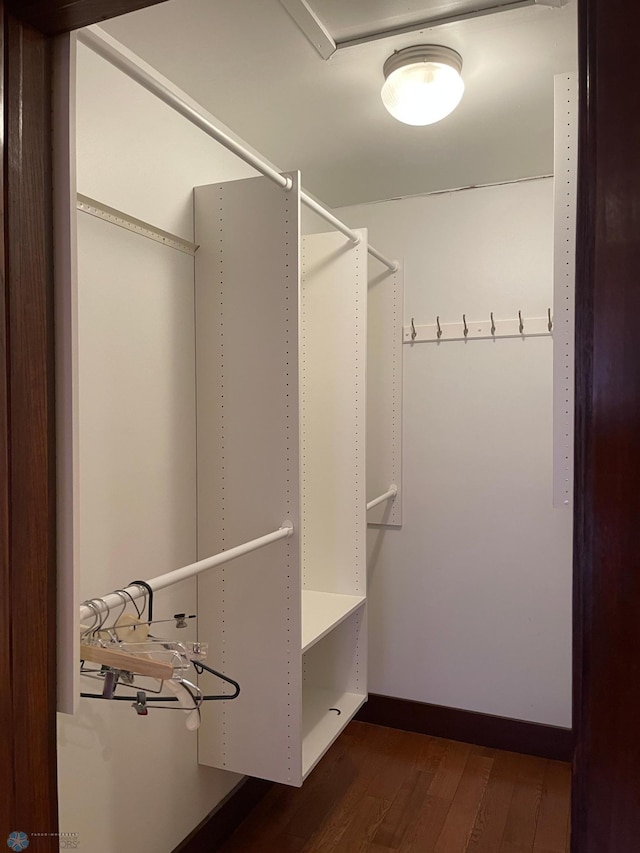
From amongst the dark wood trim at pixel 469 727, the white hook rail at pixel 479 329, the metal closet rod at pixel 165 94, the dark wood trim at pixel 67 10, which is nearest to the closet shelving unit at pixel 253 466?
the metal closet rod at pixel 165 94

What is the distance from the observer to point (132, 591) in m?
1.27

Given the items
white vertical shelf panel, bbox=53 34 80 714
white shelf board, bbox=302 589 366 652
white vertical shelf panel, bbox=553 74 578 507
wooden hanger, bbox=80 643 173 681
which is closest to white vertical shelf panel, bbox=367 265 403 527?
white shelf board, bbox=302 589 366 652

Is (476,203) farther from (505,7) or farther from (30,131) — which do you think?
(30,131)

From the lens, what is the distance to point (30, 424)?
91 cm

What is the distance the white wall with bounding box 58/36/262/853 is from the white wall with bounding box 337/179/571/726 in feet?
3.81

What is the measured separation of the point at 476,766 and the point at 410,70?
2.62m

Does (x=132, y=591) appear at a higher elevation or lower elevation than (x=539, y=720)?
higher

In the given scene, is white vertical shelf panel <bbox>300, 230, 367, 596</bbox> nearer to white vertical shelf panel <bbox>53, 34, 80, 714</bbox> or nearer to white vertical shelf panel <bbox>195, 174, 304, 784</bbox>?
white vertical shelf panel <bbox>195, 174, 304, 784</bbox>

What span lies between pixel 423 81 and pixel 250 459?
1.23m

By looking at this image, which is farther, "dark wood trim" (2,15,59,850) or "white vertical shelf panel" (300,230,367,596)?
"white vertical shelf panel" (300,230,367,596)

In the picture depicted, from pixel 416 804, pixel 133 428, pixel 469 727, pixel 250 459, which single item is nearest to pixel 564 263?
pixel 250 459

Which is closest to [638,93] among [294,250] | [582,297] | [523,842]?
[582,297]

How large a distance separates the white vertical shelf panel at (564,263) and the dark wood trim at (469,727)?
1.73 metres

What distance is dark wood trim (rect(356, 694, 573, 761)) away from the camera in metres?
2.59
